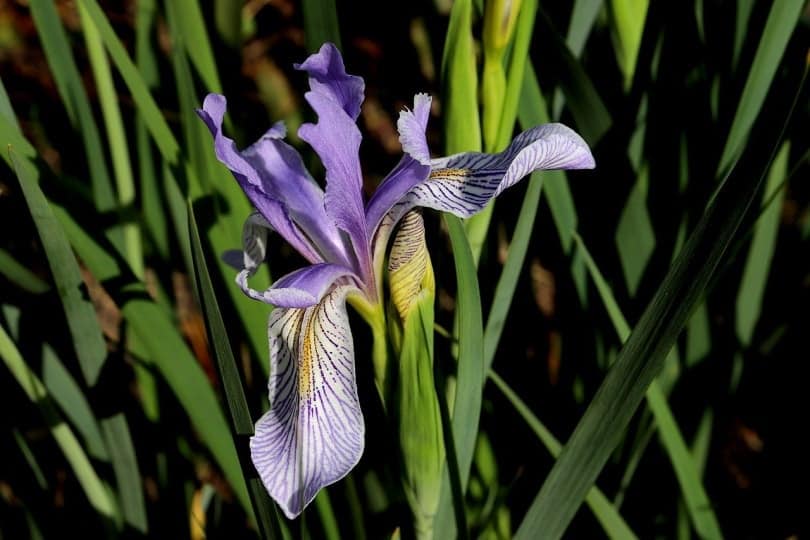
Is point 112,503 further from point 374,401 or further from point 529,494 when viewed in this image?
point 529,494

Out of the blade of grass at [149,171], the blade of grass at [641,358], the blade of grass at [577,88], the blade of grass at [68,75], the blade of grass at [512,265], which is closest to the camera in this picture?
the blade of grass at [641,358]

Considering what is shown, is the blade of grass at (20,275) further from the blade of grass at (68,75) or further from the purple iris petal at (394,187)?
the purple iris petal at (394,187)

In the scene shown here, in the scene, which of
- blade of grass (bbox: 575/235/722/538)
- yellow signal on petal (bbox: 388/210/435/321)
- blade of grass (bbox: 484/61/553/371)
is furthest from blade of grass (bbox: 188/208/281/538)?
blade of grass (bbox: 575/235/722/538)

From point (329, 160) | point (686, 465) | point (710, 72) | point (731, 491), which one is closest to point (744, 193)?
point (329, 160)

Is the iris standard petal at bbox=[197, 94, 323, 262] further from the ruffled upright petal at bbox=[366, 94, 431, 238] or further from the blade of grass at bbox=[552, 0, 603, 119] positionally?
the blade of grass at bbox=[552, 0, 603, 119]

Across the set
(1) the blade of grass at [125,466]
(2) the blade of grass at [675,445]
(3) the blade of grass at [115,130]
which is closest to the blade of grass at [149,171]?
(3) the blade of grass at [115,130]

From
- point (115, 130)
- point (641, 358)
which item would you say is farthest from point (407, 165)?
point (115, 130)
